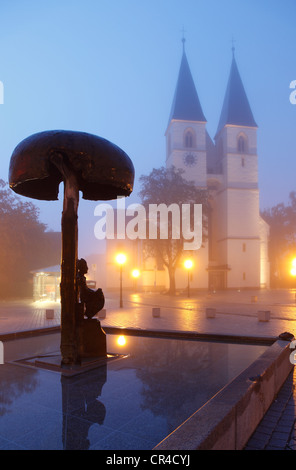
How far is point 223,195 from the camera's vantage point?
4956cm

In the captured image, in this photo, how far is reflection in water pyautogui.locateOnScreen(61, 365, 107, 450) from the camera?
137 inches

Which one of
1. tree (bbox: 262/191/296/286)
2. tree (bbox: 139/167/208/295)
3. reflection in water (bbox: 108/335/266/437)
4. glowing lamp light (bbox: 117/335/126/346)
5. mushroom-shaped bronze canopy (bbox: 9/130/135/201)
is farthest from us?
tree (bbox: 262/191/296/286)

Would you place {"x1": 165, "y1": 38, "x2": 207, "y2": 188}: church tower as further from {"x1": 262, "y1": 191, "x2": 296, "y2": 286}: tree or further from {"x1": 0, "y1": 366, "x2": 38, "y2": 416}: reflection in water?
{"x1": 0, "y1": 366, "x2": 38, "y2": 416}: reflection in water

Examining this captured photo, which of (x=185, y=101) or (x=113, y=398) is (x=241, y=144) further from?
(x=113, y=398)

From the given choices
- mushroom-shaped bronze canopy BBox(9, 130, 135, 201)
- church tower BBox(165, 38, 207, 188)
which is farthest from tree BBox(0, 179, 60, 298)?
mushroom-shaped bronze canopy BBox(9, 130, 135, 201)

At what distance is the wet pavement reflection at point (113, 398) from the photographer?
3.54 metres

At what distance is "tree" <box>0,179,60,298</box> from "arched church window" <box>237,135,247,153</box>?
1174 inches

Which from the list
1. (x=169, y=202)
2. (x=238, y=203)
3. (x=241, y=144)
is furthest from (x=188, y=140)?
(x=169, y=202)

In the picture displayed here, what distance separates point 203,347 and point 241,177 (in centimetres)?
4434

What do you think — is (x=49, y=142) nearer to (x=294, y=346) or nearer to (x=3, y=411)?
(x=3, y=411)

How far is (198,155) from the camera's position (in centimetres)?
4878
